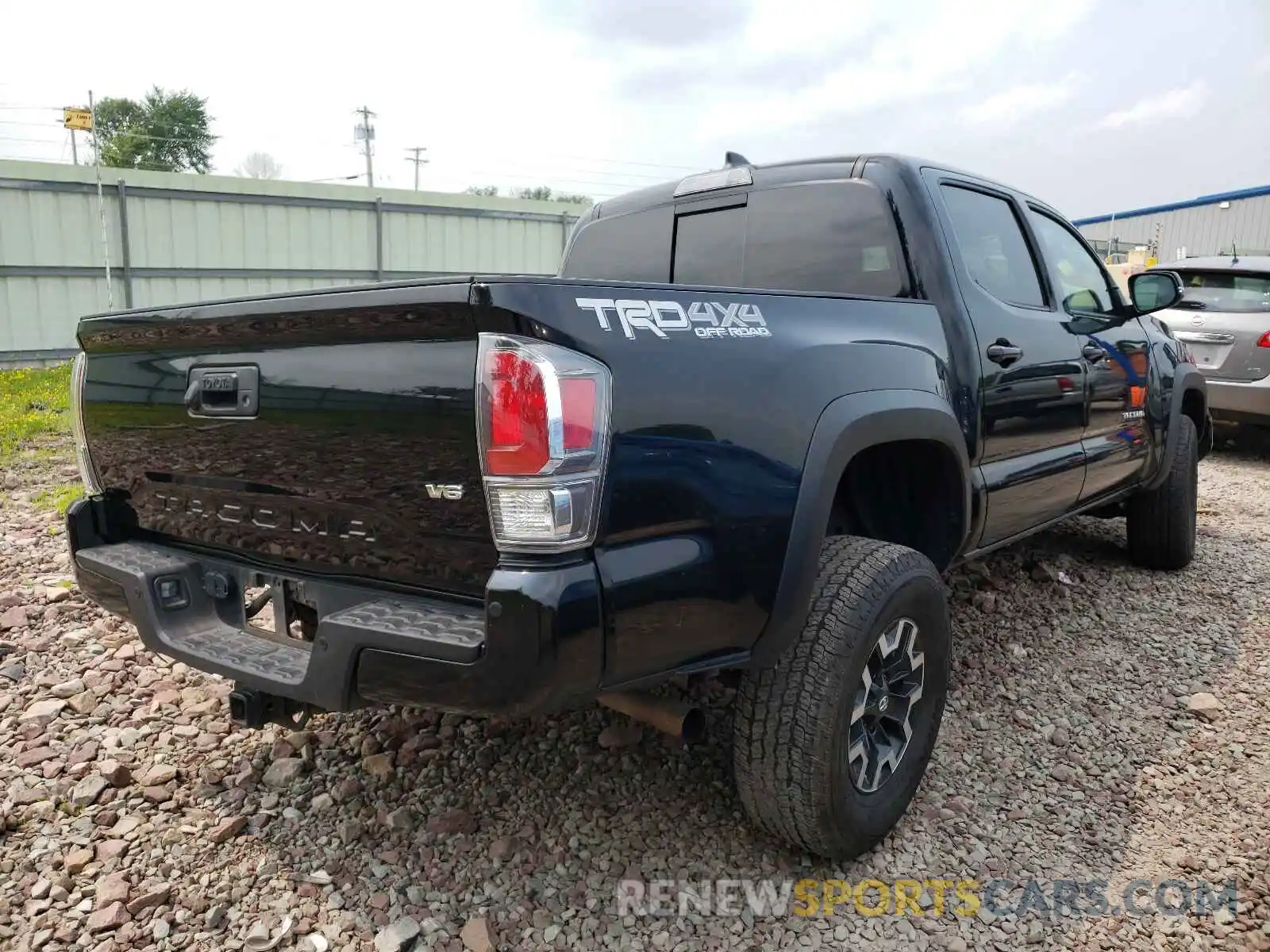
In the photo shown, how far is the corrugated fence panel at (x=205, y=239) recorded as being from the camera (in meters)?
11.6

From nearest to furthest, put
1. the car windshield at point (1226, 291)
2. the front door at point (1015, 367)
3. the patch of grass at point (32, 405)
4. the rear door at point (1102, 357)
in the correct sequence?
the front door at point (1015, 367)
the rear door at point (1102, 357)
the patch of grass at point (32, 405)
the car windshield at point (1226, 291)

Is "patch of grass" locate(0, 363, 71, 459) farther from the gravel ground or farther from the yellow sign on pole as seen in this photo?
the gravel ground

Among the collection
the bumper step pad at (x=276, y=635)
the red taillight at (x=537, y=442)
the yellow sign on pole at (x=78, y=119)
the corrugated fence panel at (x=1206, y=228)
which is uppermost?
the corrugated fence panel at (x=1206, y=228)

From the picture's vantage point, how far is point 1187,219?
94.6 feet

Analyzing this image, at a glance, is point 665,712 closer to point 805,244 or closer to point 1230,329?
point 805,244

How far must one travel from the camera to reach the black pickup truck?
173 centimetres

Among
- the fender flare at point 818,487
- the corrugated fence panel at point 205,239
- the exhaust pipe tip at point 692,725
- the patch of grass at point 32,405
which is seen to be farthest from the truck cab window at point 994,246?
the corrugated fence panel at point 205,239

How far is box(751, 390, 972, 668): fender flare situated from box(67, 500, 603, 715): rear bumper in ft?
1.66

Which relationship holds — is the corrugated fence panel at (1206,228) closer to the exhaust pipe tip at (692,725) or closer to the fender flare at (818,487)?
the fender flare at (818,487)

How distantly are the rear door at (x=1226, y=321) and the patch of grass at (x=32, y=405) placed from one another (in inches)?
341

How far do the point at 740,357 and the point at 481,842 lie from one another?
1445mm

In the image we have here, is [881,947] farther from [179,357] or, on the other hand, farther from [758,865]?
[179,357]

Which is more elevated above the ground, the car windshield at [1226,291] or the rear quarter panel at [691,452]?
the car windshield at [1226,291]

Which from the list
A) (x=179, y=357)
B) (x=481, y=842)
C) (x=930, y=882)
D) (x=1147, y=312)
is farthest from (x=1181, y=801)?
(x=179, y=357)
